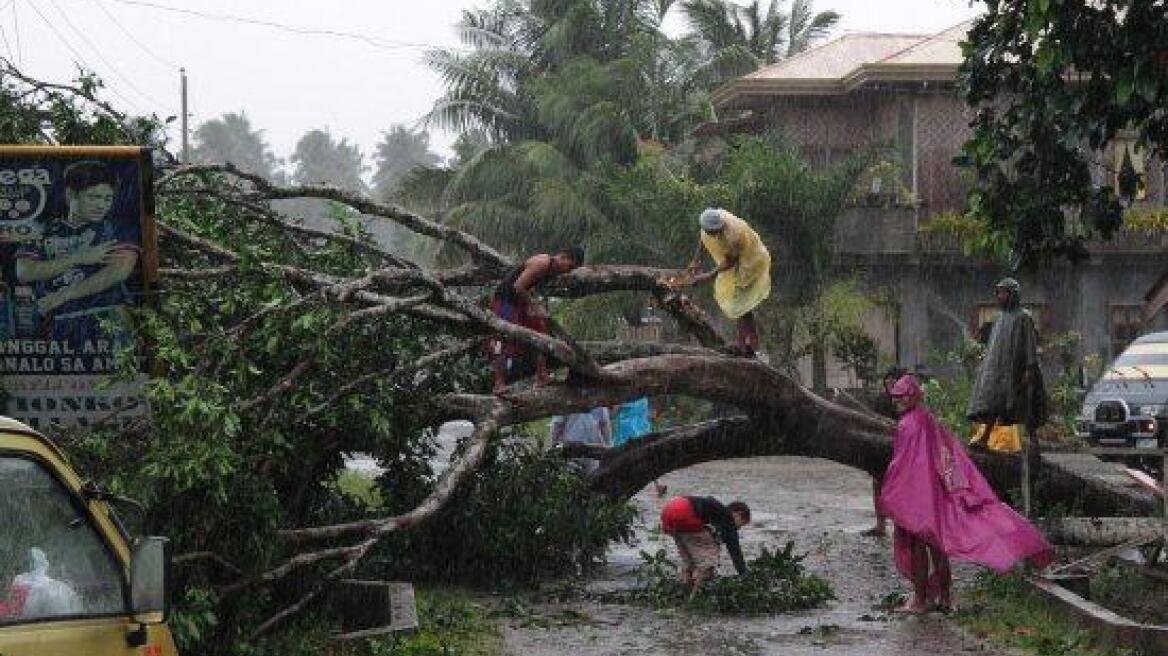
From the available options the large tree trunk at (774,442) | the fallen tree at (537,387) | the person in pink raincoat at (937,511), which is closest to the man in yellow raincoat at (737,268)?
the fallen tree at (537,387)

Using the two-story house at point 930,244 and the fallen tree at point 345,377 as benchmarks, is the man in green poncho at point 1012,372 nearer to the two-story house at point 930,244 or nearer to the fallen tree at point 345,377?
the fallen tree at point 345,377

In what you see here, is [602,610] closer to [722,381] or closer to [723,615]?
[723,615]

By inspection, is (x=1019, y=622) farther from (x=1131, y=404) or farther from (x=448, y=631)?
(x=1131, y=404)

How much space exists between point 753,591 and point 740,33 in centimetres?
3401

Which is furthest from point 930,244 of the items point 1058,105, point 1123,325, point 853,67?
point 1058,105

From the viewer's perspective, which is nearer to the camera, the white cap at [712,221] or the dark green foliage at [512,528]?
the dark green foliage at [512,528]

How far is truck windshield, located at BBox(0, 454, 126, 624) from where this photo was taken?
17.9 ft

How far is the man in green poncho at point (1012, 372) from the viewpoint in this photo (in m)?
15.4

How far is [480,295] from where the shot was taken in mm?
15156

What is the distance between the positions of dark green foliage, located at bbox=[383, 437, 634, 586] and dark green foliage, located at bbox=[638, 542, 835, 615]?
0.81 metres

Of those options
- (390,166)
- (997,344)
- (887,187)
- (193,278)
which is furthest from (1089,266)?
(390,166)

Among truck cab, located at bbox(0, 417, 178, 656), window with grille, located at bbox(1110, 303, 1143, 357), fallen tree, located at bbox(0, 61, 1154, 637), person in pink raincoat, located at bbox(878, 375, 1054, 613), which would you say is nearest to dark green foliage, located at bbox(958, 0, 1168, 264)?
person in pink raincoat, located at bbox(878, 375, 1054, 613)

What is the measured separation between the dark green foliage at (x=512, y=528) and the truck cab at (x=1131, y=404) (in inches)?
317

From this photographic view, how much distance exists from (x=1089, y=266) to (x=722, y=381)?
2410 centimetres
